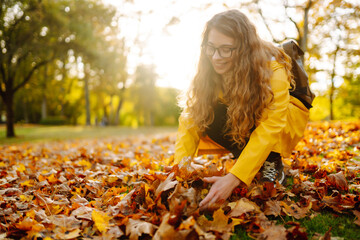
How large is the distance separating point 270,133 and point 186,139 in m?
0.80

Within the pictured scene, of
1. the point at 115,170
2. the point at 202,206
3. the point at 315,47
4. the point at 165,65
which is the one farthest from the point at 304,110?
the point at 165,65

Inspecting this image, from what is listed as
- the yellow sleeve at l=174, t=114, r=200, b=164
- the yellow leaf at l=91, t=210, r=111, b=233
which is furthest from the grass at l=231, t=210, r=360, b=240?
the yellow sleeve at l=174, t=114, r=200, b=164

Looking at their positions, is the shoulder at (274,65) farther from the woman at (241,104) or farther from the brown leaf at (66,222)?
the brown leaf at (66,222)

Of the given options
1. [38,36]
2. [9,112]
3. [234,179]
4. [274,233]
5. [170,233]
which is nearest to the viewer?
[170,233]

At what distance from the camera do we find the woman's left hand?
166 cm

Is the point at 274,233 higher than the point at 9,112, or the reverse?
the point at 9,112

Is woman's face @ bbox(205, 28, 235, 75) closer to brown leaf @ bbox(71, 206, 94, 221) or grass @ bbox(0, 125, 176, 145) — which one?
brown leaf @ bbox(71, 206, 94, 221)

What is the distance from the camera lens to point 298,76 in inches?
91.7

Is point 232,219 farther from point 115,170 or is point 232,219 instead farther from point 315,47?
point 315,47

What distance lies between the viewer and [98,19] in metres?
14.8

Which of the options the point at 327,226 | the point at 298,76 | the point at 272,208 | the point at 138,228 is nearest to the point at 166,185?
the point at 138,228

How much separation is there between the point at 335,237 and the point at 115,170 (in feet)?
6.95

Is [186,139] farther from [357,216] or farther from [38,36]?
[38,36]

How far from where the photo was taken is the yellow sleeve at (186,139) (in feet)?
7.57
